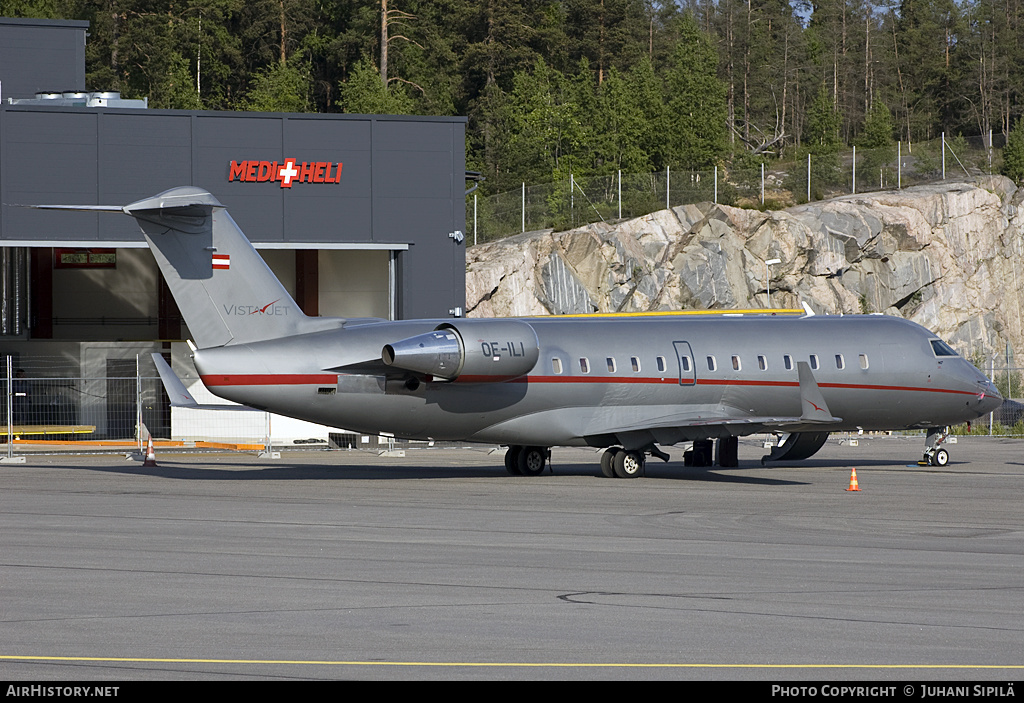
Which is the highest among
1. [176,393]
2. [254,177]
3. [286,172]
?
[286,172]

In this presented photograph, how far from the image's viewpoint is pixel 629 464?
83.4 ft

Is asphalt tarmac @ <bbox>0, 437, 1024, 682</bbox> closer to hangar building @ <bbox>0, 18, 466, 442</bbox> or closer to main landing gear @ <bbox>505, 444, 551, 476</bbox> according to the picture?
main landing gear @ <bbox>505, 444, 551, 476</bbox>

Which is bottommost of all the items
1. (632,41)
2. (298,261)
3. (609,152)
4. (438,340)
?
(438,340)

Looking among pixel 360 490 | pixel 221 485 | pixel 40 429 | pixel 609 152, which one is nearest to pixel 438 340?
pixel 360 490

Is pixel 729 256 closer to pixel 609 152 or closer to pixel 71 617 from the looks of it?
pixel 609 152

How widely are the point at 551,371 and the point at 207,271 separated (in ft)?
22.5

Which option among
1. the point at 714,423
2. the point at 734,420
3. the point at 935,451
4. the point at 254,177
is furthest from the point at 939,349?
the point at 254,177

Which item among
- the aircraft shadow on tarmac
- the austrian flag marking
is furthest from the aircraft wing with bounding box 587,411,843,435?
the austrian flag marking

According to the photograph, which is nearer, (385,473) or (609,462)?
(609,462)

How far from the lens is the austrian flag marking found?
36.2m

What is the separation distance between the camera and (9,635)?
9.67 meters

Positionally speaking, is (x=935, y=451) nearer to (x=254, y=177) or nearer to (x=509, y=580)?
(x=509, y=580)

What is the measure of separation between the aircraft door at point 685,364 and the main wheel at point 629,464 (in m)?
1.78

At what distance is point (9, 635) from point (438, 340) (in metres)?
14.0
